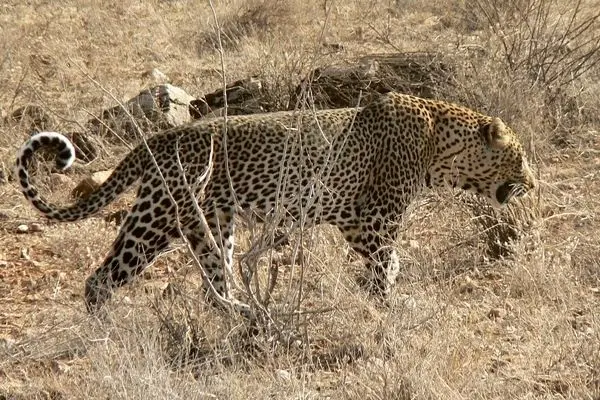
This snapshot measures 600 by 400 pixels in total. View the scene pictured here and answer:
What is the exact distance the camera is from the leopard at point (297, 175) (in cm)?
636

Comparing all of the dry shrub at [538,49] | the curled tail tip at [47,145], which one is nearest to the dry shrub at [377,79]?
the dry shrub at [538,49]

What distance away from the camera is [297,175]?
6809mm

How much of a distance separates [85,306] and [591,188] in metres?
4.07

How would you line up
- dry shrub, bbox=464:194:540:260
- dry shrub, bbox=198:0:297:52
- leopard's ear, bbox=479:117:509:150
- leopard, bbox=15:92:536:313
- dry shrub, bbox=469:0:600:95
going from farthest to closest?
dry shrub, bbox=198:0:297:52
dry shrub, bbox=469:0:600:95
dry shrub, bbox=464:194:540:260
leopard's ear, bbox=479:117:509:150
leopard, bbox=15:92:536:313

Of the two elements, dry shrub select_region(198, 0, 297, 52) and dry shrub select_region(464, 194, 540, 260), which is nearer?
dry shrub select_region(464, 194, 540, 260)

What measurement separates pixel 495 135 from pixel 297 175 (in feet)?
4.77

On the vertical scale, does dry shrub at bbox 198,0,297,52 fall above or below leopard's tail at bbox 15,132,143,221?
below

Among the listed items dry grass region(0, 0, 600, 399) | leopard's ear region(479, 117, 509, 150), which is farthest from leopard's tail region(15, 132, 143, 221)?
leopard's ear region(479, 117, 509, 150)

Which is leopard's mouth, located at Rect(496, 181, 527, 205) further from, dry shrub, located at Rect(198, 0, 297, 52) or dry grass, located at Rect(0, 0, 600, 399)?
dry shrub, located at Rect(198, 0, 297, 52)

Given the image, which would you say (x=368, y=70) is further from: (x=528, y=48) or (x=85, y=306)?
(x=85, y=306)

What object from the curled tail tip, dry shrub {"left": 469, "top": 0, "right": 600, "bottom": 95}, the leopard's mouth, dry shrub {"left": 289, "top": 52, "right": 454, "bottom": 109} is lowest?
dry shrub {"left": 289, "top": 52, "right": 454, "bottom": 109}

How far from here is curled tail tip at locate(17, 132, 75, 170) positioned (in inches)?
240

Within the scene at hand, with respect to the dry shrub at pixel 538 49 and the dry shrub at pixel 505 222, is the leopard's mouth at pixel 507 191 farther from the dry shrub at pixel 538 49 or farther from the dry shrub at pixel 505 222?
the dry shrub at pixel 538 49

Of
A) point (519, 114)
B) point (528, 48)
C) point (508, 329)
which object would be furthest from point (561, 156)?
point (508, 329)
